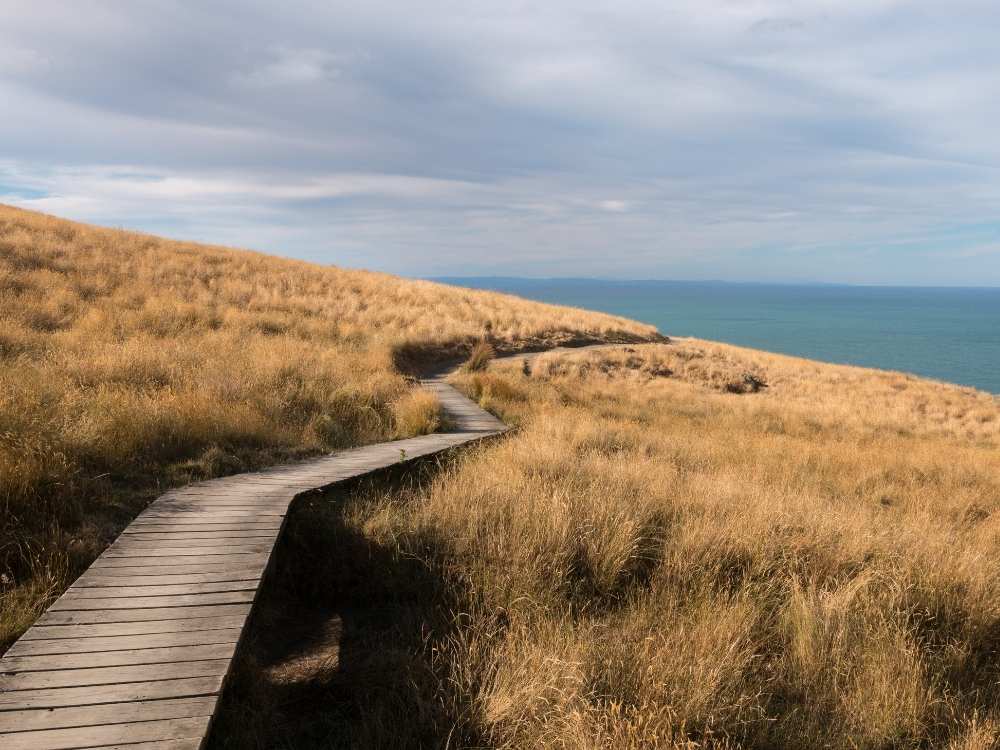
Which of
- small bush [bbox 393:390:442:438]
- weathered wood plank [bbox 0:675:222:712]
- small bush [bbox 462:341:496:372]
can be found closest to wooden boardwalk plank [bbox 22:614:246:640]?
weathered wood plank [bbox 0:675:222:712]

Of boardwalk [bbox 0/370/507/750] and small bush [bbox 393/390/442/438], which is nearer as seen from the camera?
boardwalk [bbox 0/370/507/750]

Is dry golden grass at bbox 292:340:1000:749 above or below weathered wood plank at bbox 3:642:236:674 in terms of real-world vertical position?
below

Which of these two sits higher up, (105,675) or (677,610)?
(105,675)

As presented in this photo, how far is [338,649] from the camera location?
13.5 ft

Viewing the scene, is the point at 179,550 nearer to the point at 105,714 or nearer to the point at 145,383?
the point at 105,714

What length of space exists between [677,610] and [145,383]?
7.38 metres

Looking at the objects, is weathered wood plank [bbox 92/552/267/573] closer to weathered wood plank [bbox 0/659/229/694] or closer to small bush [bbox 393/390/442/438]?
weathered wood plank [bbox 0/659/229/694]

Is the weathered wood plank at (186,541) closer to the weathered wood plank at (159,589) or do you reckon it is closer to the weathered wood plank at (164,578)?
the weathered wood plank at (164,578)

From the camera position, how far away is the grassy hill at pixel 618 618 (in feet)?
11.0

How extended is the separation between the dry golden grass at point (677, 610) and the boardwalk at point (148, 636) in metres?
0.94

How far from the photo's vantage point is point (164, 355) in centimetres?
961

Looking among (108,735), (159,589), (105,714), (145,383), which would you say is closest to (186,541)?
(159,589)

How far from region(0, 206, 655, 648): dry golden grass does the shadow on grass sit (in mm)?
1344

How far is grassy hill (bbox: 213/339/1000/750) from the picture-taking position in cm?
335
